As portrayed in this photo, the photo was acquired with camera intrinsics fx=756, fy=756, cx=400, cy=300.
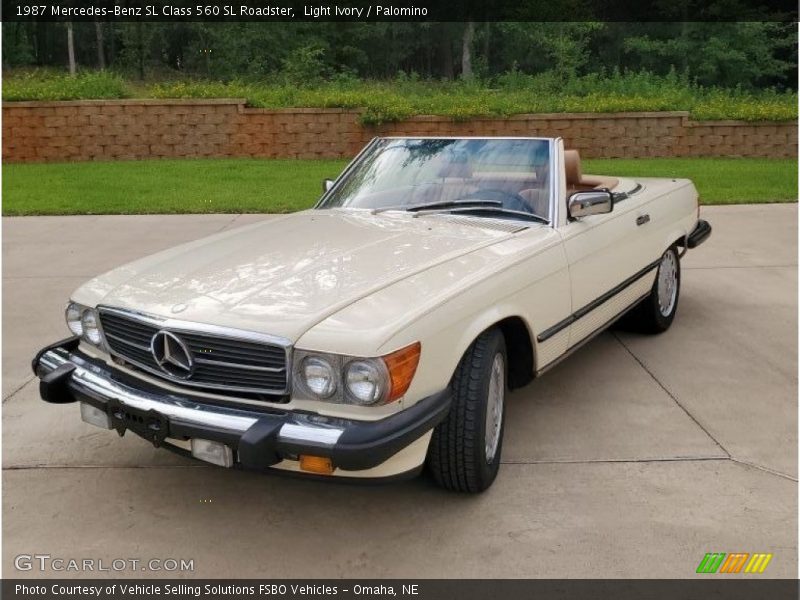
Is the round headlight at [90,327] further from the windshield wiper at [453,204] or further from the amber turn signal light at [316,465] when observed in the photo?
the windshield wiper at [453,204]

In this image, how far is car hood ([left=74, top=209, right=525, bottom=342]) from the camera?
8.90 feet

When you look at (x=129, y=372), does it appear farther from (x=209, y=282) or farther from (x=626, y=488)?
(x=626, y=488)

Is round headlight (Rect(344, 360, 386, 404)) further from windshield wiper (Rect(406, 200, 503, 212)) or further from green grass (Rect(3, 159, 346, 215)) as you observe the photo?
green grass (Rect(3, 159, 346, 215))

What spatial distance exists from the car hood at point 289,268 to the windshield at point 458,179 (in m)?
0.15

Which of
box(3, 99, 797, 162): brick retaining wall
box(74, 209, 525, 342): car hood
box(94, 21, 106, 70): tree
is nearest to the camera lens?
box(74, 209, 525, 342): car hood

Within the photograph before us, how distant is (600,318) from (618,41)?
4024cm

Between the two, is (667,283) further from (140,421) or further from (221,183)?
(221,183)

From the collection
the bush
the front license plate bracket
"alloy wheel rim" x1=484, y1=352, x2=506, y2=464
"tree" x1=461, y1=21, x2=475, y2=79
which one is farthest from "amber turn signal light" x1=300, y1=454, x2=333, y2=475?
"tree" x1=461, y1=21, x2=475, y2=79

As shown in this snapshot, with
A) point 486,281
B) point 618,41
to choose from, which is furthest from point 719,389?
point 618,41

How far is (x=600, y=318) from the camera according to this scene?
13.5ft

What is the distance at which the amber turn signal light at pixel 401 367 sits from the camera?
99.2 inches

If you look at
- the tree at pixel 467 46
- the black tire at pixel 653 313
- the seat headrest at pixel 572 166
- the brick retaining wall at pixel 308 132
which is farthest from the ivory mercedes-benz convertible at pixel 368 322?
the tree at pixel 467 46

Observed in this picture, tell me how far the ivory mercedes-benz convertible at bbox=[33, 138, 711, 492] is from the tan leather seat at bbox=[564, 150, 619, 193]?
727 mm
